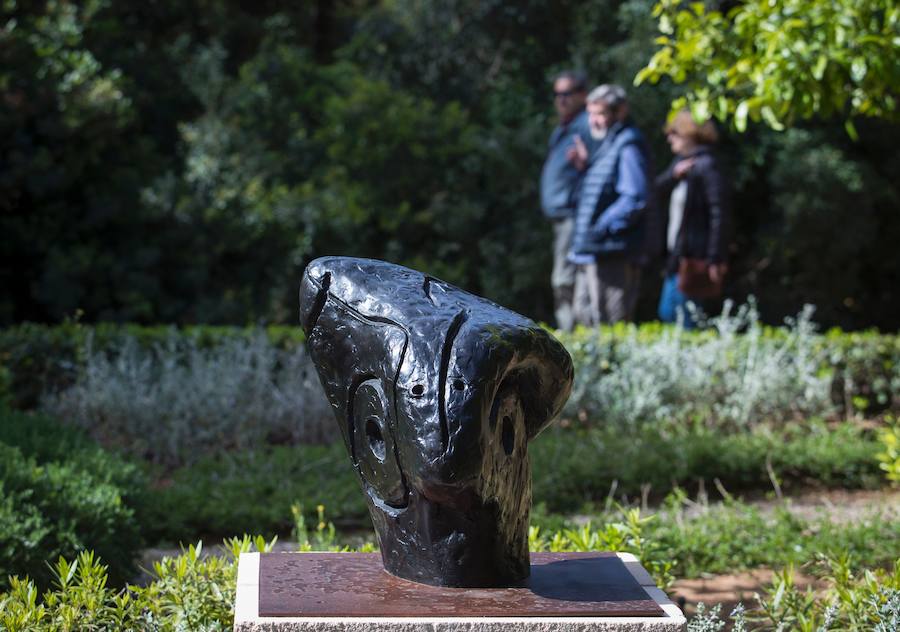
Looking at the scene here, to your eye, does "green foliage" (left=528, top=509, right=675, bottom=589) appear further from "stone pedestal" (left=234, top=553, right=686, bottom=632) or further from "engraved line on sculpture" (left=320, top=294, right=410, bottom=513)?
"engraved line on sculpture" (left=320, top=294, right=410, bottom=513)

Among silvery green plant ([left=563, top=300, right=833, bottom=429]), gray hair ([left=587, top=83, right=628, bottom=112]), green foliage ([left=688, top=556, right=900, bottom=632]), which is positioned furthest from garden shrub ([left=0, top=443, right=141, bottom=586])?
gray hair ([left=587, top=83, right=628, bottom=112])

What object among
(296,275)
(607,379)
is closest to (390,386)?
(607,379)

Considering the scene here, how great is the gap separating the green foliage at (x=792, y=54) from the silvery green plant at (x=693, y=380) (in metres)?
2.39

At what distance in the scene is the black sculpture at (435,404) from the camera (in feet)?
10.6

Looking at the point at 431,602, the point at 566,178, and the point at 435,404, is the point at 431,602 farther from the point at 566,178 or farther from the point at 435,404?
the point at 566,178

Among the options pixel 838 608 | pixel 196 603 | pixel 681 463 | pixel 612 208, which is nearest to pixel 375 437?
pixel 196 603

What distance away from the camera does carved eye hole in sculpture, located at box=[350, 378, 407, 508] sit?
3422mm

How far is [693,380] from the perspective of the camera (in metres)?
8.52

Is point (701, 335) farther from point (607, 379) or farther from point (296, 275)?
point (296, 275)

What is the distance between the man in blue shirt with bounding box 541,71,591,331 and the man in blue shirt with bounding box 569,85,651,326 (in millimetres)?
348

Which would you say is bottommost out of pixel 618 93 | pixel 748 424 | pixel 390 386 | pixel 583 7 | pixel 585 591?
pixel 748 424

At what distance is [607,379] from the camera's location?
8484mm

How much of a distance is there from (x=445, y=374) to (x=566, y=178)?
7.10 m

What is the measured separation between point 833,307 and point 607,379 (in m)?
7.24
